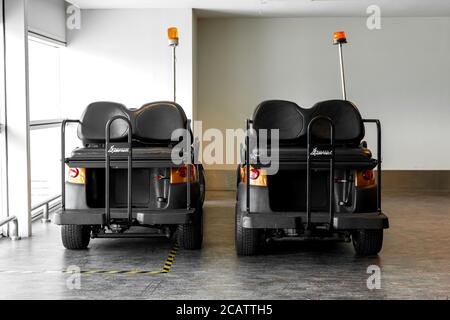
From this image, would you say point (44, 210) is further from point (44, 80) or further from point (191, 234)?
point (191, 234)

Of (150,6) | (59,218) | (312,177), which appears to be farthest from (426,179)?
(59,218)

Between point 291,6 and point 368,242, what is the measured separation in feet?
17.0

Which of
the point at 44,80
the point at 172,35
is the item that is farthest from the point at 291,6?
the point at 44,80

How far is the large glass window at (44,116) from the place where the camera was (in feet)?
33.3

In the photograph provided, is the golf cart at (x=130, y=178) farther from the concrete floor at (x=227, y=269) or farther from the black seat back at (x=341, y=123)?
the black seat back at (x=341, y=123)

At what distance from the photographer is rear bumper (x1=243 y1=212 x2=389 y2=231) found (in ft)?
20.8

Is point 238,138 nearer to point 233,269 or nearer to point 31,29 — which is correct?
point 31,29

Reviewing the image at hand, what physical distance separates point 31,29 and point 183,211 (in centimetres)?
385

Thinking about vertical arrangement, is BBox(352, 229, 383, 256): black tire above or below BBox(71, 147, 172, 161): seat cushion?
below

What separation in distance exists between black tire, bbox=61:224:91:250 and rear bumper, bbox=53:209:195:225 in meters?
0.46

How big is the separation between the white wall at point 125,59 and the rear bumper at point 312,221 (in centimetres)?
501

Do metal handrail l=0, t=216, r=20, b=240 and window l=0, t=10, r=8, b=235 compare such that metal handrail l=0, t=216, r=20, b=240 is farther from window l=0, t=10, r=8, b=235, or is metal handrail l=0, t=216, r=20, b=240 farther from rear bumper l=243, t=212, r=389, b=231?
rear bumper l=243, t=212, r=389, b=231

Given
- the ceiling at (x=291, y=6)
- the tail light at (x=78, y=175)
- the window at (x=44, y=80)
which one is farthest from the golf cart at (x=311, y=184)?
the window at (x=44, y=80)

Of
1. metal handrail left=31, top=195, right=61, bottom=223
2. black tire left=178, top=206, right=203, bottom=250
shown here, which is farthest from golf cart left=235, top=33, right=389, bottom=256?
metal handrail left=31, top=195, right=61, bottom=223
